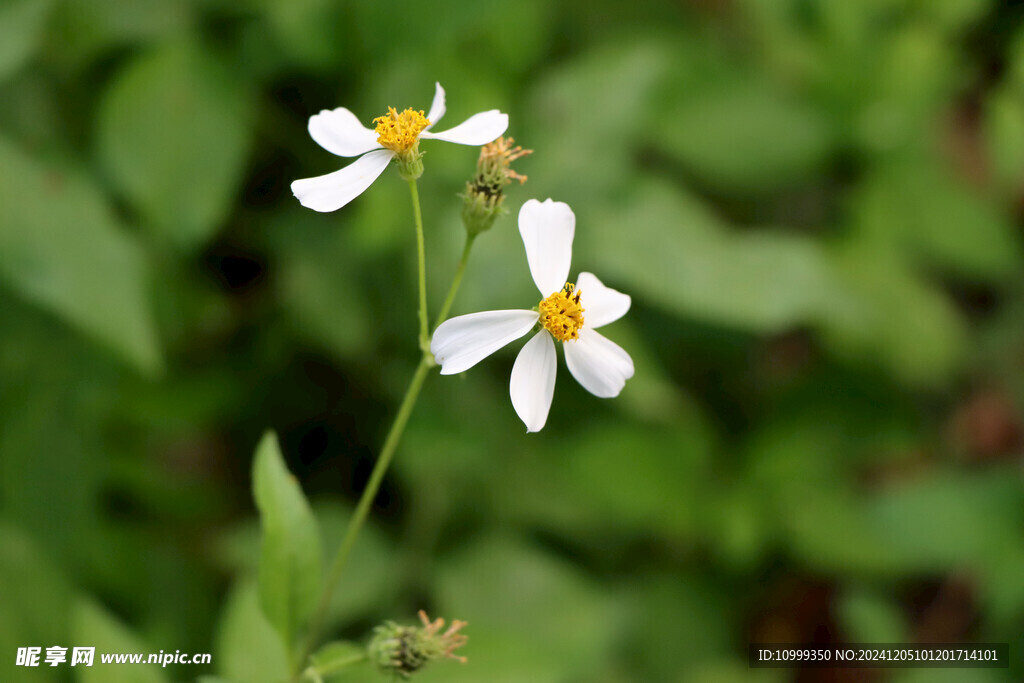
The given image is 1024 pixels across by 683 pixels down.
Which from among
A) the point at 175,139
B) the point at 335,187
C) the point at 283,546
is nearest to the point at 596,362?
the point at 335,187

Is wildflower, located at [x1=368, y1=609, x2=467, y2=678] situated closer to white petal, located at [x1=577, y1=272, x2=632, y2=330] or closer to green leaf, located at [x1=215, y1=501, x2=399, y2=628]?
white petal, located at [x1=577, y1=272, x2=632, y2=330]

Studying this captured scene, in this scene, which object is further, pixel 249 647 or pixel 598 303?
pixel 249 647

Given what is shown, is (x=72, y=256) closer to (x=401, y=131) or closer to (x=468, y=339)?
(x=401, y=131)

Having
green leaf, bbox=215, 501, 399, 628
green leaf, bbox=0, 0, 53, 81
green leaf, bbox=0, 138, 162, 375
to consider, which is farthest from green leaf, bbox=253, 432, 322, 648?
green leaf, bbox=0, 0, 53, 81

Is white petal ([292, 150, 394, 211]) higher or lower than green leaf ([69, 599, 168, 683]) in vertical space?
higher

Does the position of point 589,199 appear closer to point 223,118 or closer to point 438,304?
point 438,304

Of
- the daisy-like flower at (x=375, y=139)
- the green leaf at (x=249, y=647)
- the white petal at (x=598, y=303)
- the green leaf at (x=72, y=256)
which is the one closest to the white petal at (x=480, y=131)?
the daisy-like flower at (x=375, y=139)
